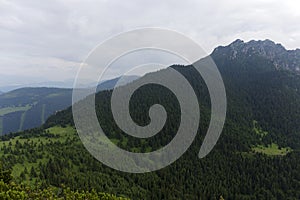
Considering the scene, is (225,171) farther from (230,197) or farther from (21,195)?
(21,195)

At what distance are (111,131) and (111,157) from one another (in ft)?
161

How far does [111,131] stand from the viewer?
7564 inches

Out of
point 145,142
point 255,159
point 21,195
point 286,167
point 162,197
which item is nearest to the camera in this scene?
point 21,195

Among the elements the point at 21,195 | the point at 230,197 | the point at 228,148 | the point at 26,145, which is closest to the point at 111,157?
the point at 26,145

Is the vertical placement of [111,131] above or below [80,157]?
above

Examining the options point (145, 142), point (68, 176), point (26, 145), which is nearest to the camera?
point (68, 176)

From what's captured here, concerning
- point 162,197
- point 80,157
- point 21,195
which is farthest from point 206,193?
point 21,195

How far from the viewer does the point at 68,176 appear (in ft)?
398

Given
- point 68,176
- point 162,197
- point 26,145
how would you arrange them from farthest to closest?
point 26,145
point 162,197
point 68,176

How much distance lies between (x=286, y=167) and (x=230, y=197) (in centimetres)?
4125

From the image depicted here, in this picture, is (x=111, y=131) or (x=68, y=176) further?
(x=111, y=131)

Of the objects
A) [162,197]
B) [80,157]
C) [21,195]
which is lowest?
[162,197]

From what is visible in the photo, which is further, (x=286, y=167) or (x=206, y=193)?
(x=286, y=167)

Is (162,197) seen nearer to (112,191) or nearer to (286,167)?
(112,191)
